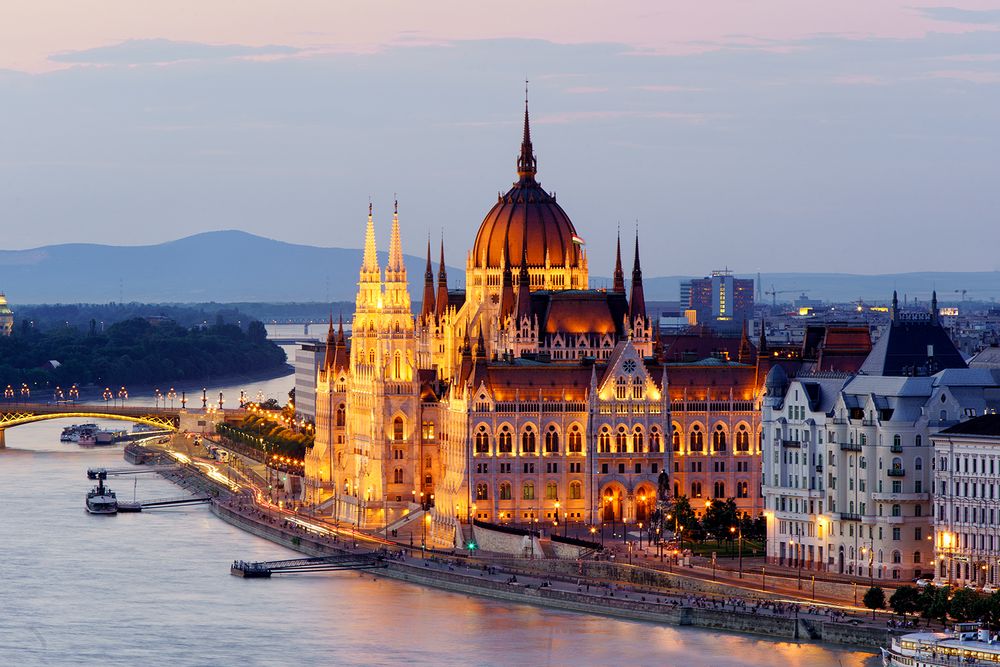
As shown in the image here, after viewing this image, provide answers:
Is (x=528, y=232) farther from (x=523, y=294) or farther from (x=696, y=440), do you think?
(x=696, y=440)

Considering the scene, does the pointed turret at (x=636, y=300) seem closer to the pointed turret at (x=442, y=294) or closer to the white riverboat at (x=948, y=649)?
the pointed turret at (x=442, y=294)

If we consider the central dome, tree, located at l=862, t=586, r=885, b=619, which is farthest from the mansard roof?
the central dome

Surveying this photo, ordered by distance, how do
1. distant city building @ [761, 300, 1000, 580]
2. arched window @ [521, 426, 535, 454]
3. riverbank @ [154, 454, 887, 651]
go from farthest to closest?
arched window @ [521, 426, 535, 454] → distant city building @ [761, 300, 1000, 580] → riverbank @ [154, 454, 887, 651]

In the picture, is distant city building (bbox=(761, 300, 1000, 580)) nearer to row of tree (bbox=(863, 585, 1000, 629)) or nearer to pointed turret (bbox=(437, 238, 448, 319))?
row of tree (bbox=(863, 585, 1000, 629))

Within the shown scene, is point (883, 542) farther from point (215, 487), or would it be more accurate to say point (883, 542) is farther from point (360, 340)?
point (215, 487)

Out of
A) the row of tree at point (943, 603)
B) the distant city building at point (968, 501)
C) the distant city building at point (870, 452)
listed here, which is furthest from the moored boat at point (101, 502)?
the row of tree at point (943, 603)

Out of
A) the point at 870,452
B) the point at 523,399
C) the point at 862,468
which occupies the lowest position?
the point at 862,468

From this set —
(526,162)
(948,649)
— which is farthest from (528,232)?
(948,649)
